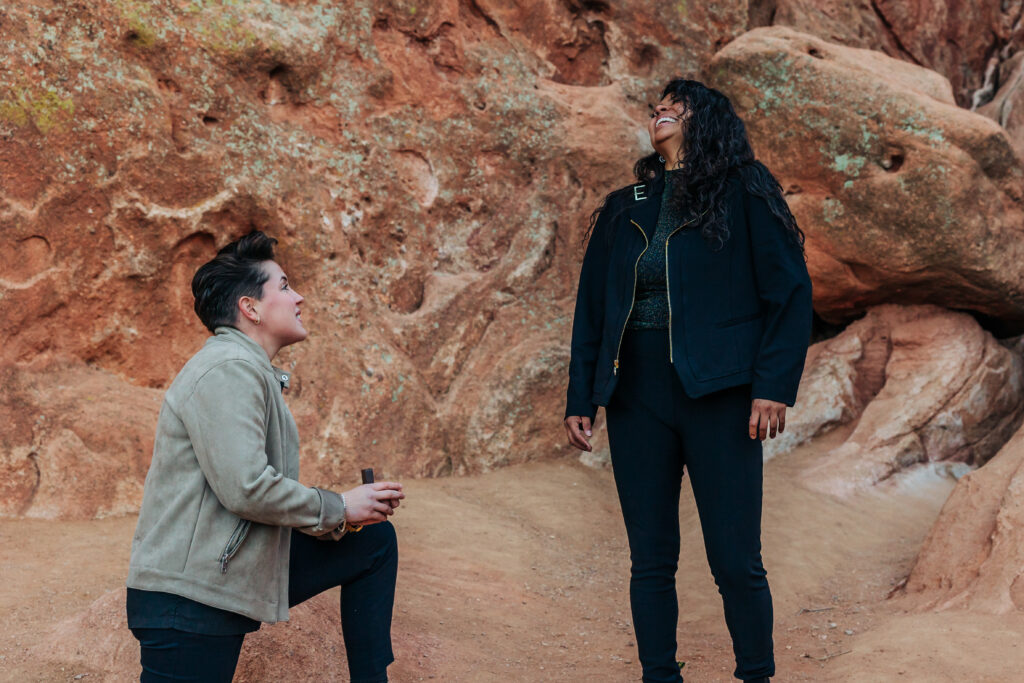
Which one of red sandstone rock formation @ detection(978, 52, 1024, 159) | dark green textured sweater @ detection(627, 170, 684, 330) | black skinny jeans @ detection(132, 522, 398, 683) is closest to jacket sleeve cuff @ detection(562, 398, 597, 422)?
dark green textured sweater @ detection(627, 170, 684, 330)

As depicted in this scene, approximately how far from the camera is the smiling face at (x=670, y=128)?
302cm

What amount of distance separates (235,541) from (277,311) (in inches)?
22.9

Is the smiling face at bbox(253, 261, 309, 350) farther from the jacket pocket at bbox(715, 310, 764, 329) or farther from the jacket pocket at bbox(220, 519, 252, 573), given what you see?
the jacket pocket at bbox(715, 310, 764, 329)

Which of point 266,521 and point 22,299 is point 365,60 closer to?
point 22,299

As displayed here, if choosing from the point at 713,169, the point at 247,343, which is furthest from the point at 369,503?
the point at 713,169

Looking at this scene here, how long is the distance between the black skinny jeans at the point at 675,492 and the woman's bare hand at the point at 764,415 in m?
0.07

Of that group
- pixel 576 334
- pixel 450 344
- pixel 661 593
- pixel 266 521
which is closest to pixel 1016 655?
pixel 661 593

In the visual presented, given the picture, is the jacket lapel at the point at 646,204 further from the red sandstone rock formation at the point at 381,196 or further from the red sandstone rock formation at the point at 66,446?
the red sandstone rock formation at the point at 66,446

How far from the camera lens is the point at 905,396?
18.7 ft

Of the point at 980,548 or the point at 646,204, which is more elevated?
the point at 646,204

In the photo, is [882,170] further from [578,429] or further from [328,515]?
[328,515]

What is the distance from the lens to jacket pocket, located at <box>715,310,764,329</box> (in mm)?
2789

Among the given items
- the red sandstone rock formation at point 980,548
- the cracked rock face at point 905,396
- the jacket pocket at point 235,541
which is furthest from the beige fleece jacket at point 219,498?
the cracked rock face at point 905,396

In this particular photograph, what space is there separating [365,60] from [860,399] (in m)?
3.70
